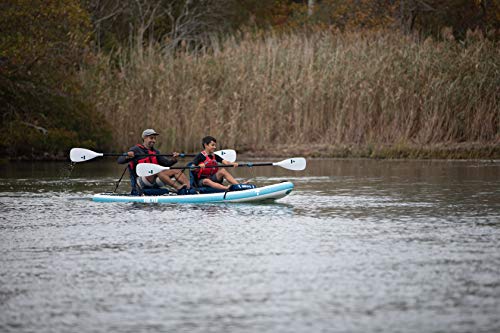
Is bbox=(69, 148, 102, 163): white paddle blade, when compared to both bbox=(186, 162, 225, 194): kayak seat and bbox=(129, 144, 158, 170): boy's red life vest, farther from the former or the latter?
bbox=(186, 162, 225, 194): kayak seat

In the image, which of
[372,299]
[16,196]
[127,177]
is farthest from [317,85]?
[372,299]

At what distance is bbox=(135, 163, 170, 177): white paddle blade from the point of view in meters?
15.7

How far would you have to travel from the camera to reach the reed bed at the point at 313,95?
24734 millimetres

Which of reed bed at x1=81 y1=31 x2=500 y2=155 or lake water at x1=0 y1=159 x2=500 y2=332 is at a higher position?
reed bed at x1=81 y1=31 x2=500 y2=155

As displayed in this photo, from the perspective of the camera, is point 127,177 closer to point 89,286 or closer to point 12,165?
point 12,165

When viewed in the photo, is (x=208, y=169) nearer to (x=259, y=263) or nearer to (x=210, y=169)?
(x=210, y=169)

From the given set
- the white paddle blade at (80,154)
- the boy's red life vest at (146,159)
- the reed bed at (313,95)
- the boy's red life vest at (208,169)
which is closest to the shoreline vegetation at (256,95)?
the reed bed at (313,95)

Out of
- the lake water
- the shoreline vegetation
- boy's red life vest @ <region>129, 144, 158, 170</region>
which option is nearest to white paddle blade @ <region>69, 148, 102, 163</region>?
the lake water

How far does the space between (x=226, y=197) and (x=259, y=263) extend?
18.0ft

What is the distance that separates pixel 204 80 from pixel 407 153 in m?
5.69

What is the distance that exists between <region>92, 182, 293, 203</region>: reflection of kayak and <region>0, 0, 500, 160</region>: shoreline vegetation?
28.6ft

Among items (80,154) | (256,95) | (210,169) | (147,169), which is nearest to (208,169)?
(210,169)

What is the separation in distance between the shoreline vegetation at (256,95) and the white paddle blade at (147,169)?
845 cm

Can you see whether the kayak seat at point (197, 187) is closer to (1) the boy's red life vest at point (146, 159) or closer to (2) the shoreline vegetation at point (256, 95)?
(1) the boy's red life vest at point (146, 159)
